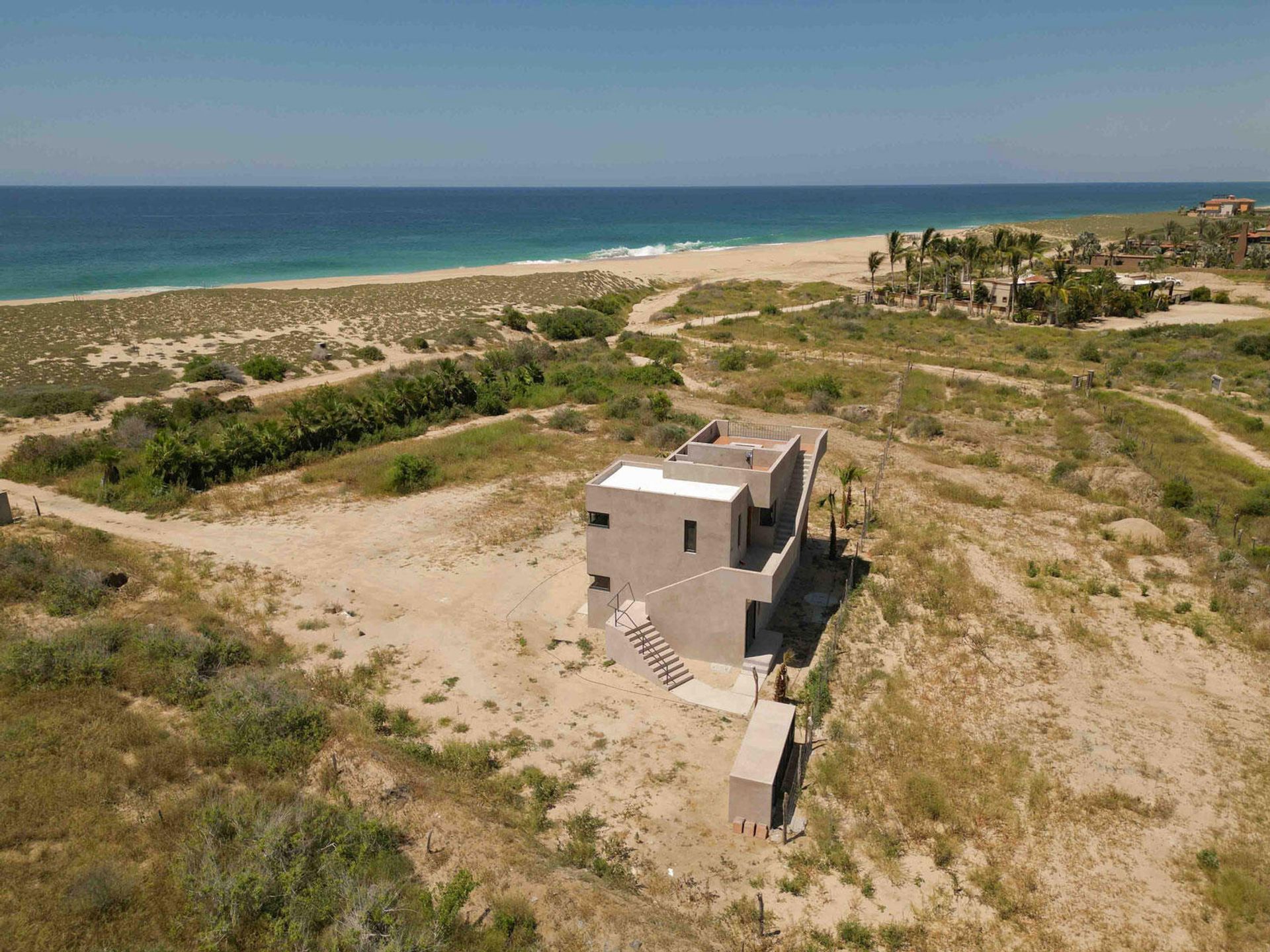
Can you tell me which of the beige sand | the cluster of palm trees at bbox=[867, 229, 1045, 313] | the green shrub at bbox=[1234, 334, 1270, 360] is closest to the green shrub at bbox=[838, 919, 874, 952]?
the beige sand

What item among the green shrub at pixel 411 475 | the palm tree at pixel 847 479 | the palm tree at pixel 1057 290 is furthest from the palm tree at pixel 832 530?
the palm tree at pixel 1057 290

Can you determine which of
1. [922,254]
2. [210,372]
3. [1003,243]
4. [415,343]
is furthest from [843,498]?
[922,254]

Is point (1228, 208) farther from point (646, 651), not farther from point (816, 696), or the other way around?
point (646, 651)

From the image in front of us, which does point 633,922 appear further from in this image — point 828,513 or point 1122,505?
point 1122,505

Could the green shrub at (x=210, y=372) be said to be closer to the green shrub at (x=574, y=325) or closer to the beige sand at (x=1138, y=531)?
the green shrub at (x=574, y=325)

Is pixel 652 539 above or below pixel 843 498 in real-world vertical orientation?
above
